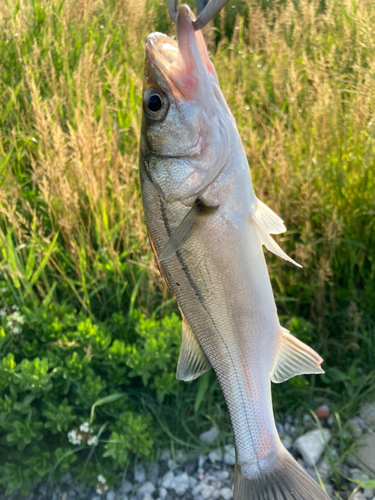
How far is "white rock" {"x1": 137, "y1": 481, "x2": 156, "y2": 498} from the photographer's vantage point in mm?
2238

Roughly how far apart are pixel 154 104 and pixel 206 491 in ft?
6.04

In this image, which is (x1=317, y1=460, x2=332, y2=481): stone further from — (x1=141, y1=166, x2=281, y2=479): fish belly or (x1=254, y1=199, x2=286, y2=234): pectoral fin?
(x1=254, y1=199, x2=286, y2=234): pectoral fin

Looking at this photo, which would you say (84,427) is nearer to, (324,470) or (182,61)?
(324,470)

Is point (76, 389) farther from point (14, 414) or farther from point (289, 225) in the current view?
point (289, 225)

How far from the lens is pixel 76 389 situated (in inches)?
86.7

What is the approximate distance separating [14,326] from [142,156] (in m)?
1.46

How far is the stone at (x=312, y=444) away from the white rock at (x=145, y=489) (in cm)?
74

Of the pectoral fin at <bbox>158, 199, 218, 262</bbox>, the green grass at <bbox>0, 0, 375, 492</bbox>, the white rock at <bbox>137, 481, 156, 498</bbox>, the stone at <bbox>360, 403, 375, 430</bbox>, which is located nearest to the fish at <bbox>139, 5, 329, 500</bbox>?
the pectoral fin at <bbox>158, 199, 218, 262</bbox>

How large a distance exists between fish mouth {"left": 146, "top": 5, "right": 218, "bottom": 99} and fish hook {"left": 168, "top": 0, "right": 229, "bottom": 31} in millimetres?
64

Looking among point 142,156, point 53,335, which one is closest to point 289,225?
point 53,335

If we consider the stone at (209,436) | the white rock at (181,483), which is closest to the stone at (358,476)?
the stone at (209,436)

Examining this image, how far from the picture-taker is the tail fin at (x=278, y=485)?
137 cm

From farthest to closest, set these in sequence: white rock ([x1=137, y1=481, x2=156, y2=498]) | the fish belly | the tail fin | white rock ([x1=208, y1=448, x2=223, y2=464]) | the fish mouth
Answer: white rock ([x1=208, y1=448, x2=223, y2=464]), white rock ([x1=137, y1=481, x2=156, y2=498]), the tail fin, the fish belly, the fish mouth

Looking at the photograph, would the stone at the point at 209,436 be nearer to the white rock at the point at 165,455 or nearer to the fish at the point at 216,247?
the white rock at the point at 165,455
